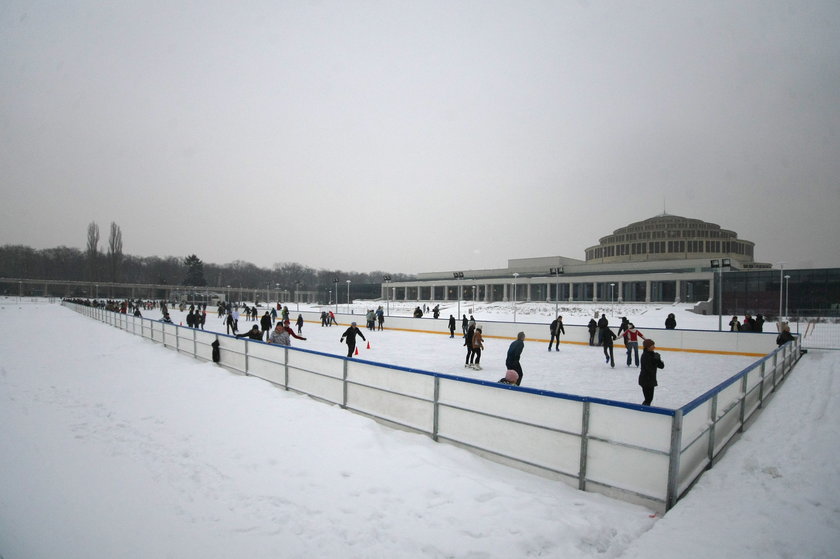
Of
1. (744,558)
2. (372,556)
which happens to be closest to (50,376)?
(372,556)

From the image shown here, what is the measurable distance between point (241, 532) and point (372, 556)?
129 cm

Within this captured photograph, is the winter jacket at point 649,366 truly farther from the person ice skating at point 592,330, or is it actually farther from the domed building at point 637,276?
the domed building at point 637,276

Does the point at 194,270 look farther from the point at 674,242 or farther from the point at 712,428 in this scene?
the point at 712,428

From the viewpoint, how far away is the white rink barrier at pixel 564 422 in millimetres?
4422

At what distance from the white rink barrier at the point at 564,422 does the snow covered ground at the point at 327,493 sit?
21cm

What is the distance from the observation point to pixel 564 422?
5.02 m

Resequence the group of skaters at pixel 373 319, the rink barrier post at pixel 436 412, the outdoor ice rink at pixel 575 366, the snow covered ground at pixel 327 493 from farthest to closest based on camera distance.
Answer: the group of skaters at pixel 373 319 → the outdoor ice rink at pixel 575 366 → the rink barrier post at pixel 436 412 → the snow covered ground at pixel 327 493

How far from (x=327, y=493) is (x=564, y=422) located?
9.35ft

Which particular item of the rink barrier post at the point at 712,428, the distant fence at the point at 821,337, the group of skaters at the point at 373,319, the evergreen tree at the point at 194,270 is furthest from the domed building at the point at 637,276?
the evergreen tree at the point at 194,270

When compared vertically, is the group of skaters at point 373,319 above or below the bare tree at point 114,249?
below

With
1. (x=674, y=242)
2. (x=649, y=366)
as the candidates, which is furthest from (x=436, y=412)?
(x=674, y=242)

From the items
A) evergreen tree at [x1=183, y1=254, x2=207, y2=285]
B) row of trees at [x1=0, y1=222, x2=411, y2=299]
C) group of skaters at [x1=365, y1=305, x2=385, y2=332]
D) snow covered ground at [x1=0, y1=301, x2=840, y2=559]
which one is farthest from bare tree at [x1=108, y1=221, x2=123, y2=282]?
snow covered ground at [x1=0, y1=301, x2=840, y2=559]

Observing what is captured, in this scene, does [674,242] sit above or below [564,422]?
above

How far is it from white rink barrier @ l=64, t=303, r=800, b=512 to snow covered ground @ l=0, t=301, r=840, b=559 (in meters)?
0.21
